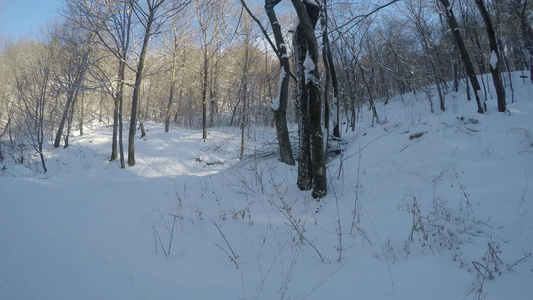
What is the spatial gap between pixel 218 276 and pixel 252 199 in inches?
86.6

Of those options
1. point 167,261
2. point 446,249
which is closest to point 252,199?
point 167,261

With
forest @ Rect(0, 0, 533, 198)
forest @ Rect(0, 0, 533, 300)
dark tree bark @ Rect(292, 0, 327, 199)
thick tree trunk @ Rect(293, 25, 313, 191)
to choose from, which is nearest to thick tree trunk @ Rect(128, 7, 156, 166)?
forest @ Rect(0, 0, 533, 198)

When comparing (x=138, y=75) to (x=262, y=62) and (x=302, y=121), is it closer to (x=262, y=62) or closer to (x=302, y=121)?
(x=302, y=121)

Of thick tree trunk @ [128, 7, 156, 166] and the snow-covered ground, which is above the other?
thick tree trunk @ [128, 7, 156, 166]

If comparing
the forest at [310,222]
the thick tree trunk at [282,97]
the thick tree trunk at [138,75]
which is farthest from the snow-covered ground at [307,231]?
the thick tree trunk at [138,75]

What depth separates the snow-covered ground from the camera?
2135mm

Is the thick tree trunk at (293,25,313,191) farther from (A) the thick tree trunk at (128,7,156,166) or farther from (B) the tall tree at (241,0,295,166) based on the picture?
(A) the thick tree trunk at (128,7,156,166)

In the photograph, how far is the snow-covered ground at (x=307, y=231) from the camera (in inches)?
84.0

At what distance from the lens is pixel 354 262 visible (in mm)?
2404

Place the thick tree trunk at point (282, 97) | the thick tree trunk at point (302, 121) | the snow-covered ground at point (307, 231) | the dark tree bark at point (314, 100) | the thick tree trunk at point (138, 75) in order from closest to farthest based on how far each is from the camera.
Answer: the snow-covered ground at point (307, 231)
the dark tree bark at point (314, 100)
the thick tree trunk at point (302, 121)
the thick tree trunk at point (282, 97)
the thick tree trunk at point (138, 75)

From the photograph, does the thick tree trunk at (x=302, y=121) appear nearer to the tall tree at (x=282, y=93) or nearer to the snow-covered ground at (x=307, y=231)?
the snow-covered ground at (x=307, y=231)

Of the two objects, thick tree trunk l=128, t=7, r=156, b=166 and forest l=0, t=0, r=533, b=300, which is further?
thick tree trunk l=128, t=7, r=156, b=166

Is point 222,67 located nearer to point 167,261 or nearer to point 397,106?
point 397,106

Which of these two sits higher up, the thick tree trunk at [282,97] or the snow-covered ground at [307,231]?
the thick tree trunk at [282,97]
